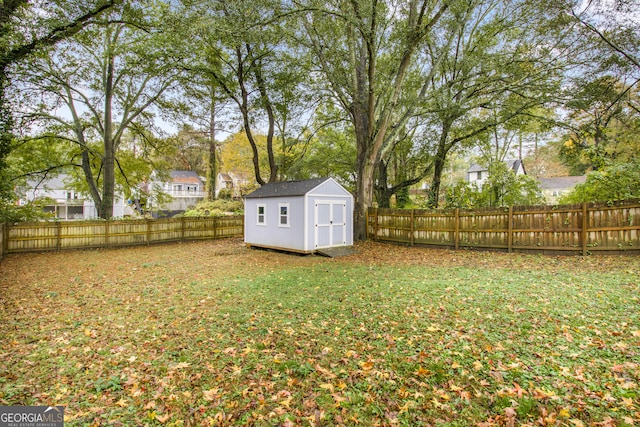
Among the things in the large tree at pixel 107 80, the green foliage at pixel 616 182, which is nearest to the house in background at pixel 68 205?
the large tree at pixel 107 80

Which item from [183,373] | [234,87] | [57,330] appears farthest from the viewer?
[234,87]

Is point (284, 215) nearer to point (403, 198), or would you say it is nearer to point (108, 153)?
point (403, 198)

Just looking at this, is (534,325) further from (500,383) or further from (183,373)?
(183,373)

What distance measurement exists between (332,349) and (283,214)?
801 centimetres

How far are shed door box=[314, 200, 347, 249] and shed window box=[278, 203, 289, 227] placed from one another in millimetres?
1150

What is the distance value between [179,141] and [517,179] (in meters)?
17.8

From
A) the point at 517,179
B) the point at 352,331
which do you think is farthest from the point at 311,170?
the point at 352,331

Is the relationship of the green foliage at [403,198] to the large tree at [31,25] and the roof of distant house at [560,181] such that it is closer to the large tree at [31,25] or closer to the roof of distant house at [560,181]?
the large tree at [31,25]

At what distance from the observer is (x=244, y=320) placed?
4.49 metres

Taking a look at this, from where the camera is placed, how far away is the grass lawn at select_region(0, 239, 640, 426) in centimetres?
252

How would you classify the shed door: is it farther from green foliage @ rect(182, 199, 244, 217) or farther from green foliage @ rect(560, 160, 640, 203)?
green foliage @ rect(182, 199, 244, 217)

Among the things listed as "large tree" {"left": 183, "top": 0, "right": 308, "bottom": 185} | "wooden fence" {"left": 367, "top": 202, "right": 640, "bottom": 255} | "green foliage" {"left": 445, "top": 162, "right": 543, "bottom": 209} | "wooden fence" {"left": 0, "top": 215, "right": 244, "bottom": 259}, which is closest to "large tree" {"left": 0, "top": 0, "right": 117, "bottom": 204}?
"wooden fence" {"left": 0, "top": 215, "right": 244, "bottom": 259}

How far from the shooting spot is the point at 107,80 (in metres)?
15.0

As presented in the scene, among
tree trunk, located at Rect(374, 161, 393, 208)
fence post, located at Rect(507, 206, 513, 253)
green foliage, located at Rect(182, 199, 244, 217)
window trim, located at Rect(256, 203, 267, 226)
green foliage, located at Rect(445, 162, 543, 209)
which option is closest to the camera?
fence post, located at Rect(507, 206, 513, 253)
